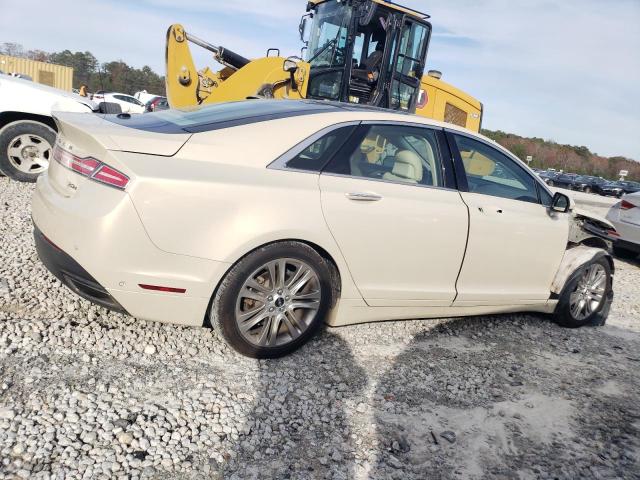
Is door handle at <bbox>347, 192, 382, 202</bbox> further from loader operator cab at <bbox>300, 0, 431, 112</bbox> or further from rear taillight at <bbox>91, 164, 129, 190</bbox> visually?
loader operator cab at <bbox>300, 0, 431, 112</bbox>

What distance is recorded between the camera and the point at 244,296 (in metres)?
3.07

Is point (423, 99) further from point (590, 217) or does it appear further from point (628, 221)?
point (590, 217)

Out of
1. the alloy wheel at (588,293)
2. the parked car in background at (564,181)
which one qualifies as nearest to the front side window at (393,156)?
the alloy wheel at (588,293)

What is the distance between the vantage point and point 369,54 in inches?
332

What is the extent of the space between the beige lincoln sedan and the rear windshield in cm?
2

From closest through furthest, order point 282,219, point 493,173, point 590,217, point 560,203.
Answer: point 282,219, point 493,173, point 560,203, point 590,217

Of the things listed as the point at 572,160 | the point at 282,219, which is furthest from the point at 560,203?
the point at 572,160

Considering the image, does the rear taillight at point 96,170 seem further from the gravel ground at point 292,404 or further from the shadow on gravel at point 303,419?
the shadow on gravel at point 303,419

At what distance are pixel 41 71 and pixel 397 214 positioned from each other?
38190mm

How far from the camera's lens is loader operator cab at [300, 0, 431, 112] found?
8219mm

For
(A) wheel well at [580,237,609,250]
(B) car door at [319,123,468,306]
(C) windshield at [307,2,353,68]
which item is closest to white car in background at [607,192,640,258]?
(A) wheel well at [580,237,609,250]

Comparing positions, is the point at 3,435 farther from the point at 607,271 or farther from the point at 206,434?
the point at 607,271

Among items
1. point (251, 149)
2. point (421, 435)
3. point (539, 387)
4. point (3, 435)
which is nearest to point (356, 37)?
point (251, 149)

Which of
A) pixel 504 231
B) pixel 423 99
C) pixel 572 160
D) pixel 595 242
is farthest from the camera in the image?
pixel 572 160
